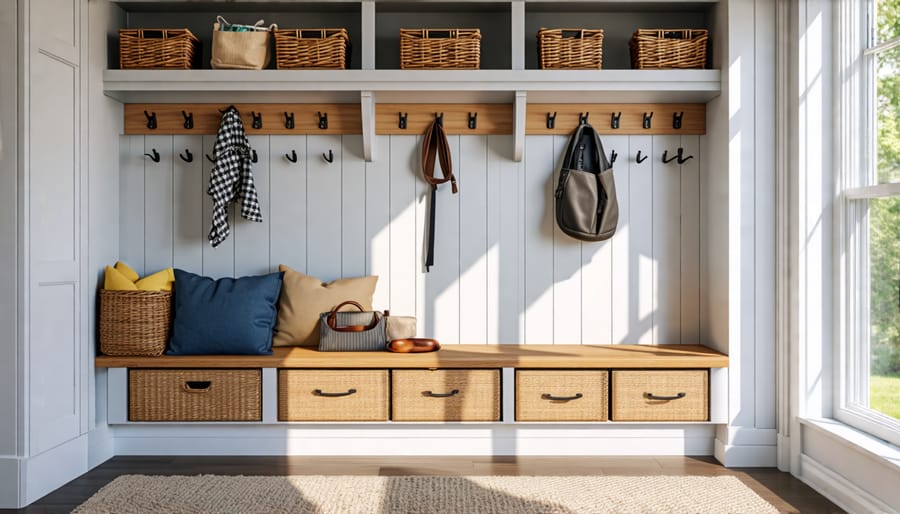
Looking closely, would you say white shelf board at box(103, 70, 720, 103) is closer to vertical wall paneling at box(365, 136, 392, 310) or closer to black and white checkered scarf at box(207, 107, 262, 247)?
black and white checkered scarf at box(207, 107, 262, 247)

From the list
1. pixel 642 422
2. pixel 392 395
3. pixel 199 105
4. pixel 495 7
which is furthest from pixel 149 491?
pixel 495 7

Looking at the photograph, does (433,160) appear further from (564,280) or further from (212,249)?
(212,249)

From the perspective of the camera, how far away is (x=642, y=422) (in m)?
3.21

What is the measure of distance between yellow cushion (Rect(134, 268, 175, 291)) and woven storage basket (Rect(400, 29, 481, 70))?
1552 mm

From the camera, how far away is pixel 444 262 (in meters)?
3.59

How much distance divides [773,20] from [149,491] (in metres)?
3.46

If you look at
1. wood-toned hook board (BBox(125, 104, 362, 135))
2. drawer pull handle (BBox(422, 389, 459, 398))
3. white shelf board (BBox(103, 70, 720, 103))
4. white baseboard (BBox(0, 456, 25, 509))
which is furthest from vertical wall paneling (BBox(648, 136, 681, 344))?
white baseboard (BBox(0, 456, 25, 509))

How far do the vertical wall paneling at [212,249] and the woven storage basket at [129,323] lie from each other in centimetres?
43

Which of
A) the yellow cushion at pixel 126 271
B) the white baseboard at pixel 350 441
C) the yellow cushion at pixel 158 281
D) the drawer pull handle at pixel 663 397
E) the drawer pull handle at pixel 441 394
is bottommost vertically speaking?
the white baseboard at pixel 350 441

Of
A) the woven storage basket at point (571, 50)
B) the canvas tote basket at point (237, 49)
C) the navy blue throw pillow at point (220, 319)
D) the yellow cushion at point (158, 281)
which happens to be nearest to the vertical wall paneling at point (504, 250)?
the woven storage basket at point (571, 50)

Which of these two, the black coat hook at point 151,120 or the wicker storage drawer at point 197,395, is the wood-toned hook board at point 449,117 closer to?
the black coat hook at point 151,120

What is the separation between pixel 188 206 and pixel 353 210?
2.86 feet

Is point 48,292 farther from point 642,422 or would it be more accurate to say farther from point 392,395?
point 642,422

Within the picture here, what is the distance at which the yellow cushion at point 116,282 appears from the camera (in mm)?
3201
